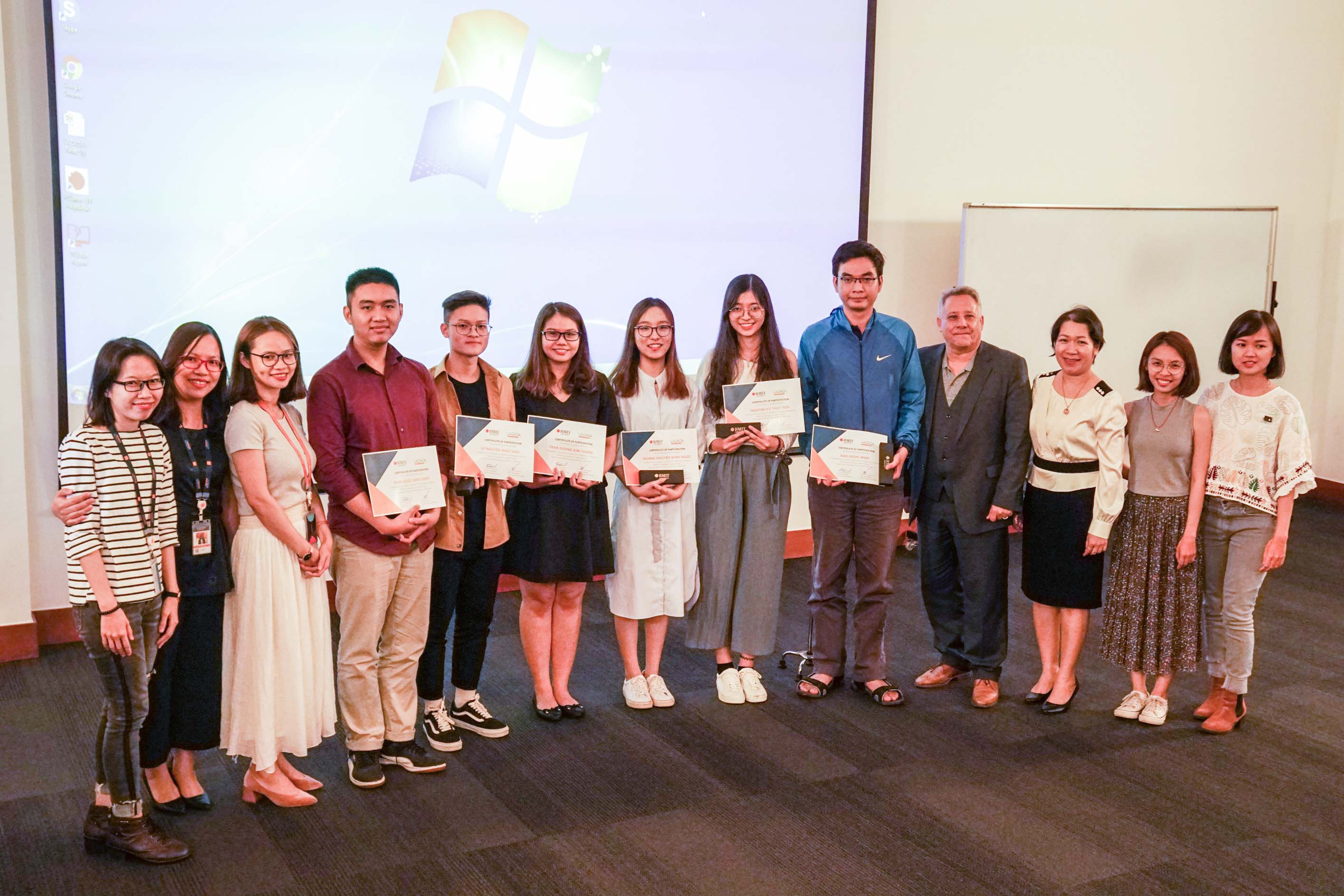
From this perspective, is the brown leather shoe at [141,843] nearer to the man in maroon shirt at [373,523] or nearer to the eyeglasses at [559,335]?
the man in maroon shirt at [373,523]

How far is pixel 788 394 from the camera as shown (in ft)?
11.7

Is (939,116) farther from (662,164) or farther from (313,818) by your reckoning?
(313,818)

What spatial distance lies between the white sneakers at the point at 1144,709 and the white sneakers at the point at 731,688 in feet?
4.14

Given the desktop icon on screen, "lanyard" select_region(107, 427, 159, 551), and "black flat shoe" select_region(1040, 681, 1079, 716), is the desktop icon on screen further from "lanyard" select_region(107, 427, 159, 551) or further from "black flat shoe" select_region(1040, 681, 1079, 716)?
"black flat shoe" select_region(1040, 681, 1079, 716)

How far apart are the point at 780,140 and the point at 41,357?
3.41m

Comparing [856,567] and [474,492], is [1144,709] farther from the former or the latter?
[474,492]

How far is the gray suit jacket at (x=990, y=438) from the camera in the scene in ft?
12.0

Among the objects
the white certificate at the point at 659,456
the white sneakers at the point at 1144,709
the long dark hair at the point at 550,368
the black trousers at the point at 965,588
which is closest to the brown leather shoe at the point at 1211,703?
the white sneakers at the point at 1144,709

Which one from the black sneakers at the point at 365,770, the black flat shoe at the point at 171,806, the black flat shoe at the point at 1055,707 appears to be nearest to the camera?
the black flat shoe at the point at 171,806

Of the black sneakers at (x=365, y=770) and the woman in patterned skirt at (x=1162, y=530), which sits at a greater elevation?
the woman in patterned skirt at (x=1162, y=530)

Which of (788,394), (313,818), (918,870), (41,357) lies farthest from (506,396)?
(41,357)

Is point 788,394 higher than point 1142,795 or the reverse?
higher

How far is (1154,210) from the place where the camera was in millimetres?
6363

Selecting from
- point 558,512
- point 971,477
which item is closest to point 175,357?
point 558,512
